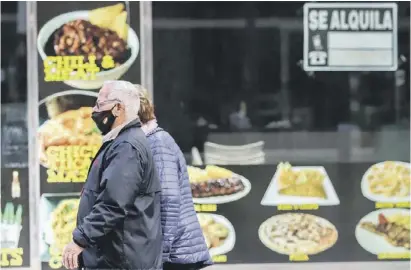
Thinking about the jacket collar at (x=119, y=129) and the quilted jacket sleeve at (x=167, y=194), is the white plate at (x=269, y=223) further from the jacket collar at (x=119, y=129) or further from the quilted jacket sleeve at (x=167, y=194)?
the jacket collar at (x=119, y=129)

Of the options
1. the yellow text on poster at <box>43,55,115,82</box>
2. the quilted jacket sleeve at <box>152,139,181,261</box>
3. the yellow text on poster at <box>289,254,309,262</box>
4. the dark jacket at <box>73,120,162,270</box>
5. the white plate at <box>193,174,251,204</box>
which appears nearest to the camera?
the dark jacket at <box>73,120,162,270</box>

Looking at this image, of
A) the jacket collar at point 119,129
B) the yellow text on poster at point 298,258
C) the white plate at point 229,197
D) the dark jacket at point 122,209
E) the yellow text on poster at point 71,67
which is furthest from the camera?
the yellow text on poster at point 298,258

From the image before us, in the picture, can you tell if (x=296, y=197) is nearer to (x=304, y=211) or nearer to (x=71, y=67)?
(x=304, y=211)

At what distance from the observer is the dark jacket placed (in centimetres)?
355

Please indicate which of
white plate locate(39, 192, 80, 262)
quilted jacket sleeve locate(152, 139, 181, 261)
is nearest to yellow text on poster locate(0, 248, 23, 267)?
white plate locate(39, 192, 80, 262)

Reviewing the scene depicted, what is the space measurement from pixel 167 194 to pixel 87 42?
242cm

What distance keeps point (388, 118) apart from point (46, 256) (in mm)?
2972

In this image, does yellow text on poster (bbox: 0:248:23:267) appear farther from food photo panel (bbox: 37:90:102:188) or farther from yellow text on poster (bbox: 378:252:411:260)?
yellow text on poster (bbox: 378:252:411:260)

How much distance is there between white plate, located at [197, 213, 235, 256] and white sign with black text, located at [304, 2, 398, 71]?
1.38 m

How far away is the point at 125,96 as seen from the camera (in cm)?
382

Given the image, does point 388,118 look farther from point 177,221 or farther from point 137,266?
point 137,266

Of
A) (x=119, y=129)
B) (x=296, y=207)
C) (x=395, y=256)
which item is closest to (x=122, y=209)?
(x=119, y=129)

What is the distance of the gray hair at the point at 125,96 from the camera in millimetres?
3809

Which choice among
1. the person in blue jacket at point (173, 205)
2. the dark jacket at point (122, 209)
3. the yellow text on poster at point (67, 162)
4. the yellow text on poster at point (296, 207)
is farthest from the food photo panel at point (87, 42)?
the dark jacket at point (122, 209)
